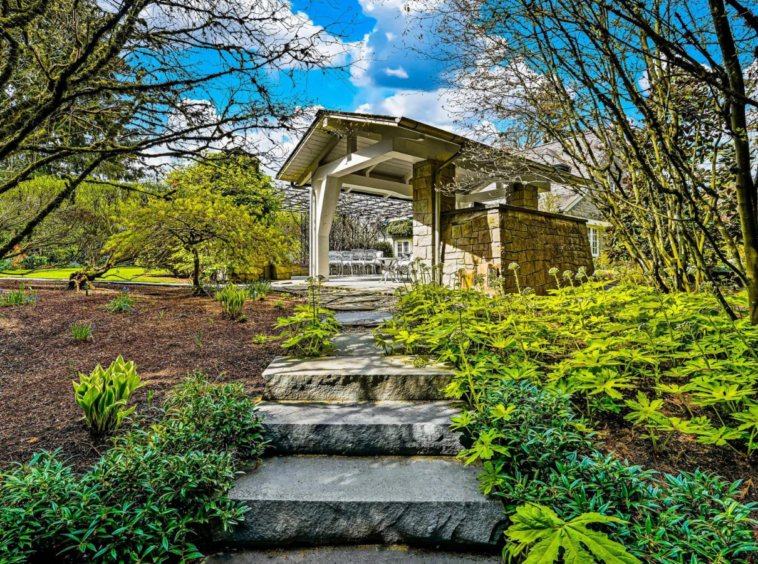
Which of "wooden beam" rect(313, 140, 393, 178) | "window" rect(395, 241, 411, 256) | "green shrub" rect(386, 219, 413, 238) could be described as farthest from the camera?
"window" rect(395, 241, 411, 256)

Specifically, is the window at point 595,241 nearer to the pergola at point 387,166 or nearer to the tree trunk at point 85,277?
the pergola at point 387,166

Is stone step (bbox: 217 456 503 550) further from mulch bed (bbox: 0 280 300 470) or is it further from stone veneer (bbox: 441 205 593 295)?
stone veneer (bbox: 441 205 593 295)

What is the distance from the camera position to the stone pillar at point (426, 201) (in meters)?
6.25

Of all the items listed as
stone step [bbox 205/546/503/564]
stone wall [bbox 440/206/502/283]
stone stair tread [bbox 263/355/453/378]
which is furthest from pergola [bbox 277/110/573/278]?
stone step [bbox 205/546/503/564]

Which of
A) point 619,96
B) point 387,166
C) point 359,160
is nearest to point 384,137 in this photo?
point 359,160

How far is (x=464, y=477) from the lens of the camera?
1.60m

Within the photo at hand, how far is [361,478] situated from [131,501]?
2.89ft

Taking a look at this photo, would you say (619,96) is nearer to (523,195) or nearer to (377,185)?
(523,195)

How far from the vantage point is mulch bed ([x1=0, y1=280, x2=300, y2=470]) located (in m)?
1.83

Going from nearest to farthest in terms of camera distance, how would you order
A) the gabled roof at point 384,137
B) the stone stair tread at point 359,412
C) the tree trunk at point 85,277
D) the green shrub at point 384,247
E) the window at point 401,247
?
the stone stair tread at point 359,412, the gabled roof at point 384,137, the tree trunk at point 85,277, the window at point 401,247, the green shrub at point 384,247

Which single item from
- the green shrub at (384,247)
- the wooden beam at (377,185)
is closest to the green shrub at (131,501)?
the wooden beam at (377,185)

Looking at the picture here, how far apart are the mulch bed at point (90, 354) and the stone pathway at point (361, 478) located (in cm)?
59

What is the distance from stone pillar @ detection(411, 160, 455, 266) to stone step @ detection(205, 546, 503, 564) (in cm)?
516

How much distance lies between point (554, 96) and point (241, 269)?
451cm
